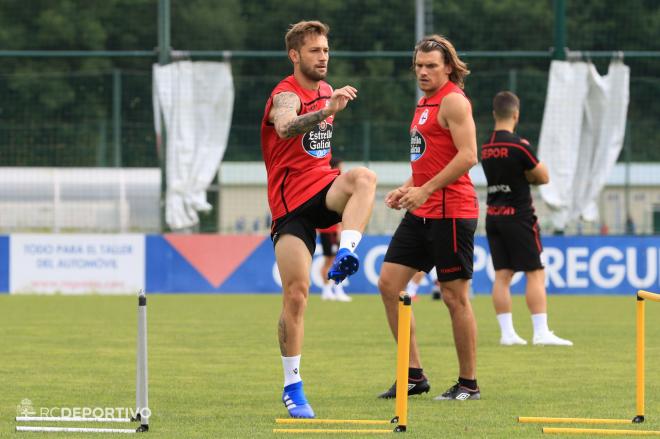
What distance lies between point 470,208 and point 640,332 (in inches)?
64.5

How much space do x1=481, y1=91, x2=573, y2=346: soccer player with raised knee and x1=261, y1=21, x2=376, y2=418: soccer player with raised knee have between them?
4089mm

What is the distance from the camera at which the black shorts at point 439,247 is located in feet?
27.3

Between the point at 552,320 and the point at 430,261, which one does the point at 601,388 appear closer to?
the point at 430,261

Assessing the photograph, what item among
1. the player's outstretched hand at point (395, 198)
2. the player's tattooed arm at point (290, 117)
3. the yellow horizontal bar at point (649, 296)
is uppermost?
the player's tattooed arm at point (290, 117)

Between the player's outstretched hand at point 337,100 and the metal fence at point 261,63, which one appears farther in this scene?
the metal fence at point 261,63

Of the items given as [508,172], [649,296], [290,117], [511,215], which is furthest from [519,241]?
[649,296]

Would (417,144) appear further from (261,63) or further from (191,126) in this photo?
(261,63)

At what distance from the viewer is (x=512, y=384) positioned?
9.03 meters

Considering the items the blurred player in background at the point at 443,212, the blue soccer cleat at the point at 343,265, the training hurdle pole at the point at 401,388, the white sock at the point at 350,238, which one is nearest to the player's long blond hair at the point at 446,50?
the blurred player in background at the point at 443,212

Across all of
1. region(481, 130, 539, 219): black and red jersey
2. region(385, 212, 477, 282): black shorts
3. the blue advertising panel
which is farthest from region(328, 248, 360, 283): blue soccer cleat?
the blue advertising panel

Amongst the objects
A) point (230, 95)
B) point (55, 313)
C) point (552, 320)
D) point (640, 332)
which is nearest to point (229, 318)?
point (55, 313)

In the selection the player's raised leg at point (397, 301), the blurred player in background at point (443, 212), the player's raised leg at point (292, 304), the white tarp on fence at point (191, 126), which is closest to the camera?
the player's raised leg at point (292, 304)

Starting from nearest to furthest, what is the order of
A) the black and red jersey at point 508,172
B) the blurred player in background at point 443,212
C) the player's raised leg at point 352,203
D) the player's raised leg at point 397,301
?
1. the player's raised leg at point 352,203
2. the blurred player in background at point 443,212
3. the player's raised leg at point 397,301
4. the black and red jersey at point 508,172

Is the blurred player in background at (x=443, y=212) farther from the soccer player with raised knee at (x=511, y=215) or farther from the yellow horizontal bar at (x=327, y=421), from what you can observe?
the soccer player with raised knee at (x=511, y=215)
